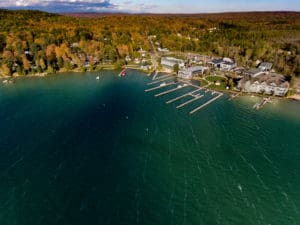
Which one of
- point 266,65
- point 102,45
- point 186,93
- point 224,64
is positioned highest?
point 102,45

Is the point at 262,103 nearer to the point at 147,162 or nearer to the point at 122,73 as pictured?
the point at 147,162

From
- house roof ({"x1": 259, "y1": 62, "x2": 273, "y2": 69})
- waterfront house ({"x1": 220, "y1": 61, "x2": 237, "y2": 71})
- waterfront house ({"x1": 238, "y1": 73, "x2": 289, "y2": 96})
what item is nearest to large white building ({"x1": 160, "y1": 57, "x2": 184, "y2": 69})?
waterfront house ({"x1": 220, "y1": 61, "x2": 237, "y2": 71})

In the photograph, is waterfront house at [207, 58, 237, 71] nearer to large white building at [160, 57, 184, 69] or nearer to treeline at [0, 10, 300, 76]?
treeline at [0, 10, 300, 76]

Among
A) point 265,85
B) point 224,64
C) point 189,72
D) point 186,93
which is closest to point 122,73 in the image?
point 189,72

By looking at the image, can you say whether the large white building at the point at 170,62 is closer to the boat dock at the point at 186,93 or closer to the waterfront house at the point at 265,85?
the boat dock at the point at 186,93

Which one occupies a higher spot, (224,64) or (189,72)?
(224,64)
